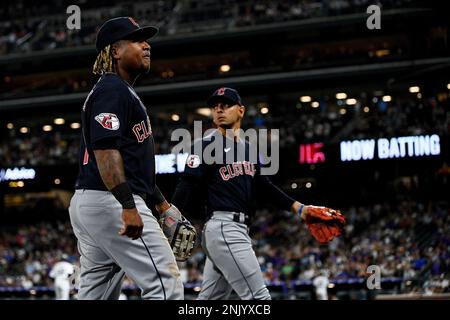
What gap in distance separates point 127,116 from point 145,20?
3441cm

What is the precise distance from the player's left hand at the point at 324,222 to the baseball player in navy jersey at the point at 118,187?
1.99 meters

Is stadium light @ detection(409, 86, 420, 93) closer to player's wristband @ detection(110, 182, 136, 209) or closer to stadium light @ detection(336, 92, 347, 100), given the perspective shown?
stadium light @ detection(336, 92, 347, 100)

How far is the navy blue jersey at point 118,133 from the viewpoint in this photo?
176 inches

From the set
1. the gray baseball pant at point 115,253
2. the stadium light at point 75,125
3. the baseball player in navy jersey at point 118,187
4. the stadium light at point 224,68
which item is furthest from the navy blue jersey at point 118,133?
the stadium light at point 75,125

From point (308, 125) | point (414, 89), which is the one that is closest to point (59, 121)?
point (308, 125)

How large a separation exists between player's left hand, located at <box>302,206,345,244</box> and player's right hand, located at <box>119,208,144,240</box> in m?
2.55

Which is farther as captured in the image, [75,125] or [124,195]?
[75,125]

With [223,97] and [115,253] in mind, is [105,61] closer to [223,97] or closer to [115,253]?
[115,253]

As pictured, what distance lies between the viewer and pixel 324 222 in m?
6.54

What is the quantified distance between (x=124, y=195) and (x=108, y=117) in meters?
0.48

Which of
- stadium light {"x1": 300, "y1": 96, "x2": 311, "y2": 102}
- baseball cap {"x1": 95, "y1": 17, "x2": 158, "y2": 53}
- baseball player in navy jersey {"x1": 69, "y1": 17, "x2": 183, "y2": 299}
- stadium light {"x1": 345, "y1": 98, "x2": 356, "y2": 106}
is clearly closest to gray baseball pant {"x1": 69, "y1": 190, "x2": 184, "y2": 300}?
baseball player in navy jersey {"x1": 69, "y1": 17, "x2": 183, "y2": 299}

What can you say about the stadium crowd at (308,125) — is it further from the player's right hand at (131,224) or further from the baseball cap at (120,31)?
the player's right hand at (131,224)

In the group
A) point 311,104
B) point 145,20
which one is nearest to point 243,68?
point 311,104

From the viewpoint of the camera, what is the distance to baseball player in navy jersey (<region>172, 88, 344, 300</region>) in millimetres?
6543
